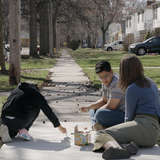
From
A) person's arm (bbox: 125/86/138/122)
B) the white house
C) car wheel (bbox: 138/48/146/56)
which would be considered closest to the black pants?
person's arm (bbox: 125/86/138/122)

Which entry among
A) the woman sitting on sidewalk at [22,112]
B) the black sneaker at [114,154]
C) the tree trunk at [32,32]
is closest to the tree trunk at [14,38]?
the woman sitting on sidewalk at [22,112]

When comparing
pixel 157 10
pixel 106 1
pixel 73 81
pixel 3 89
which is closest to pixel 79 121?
pixel 3 89

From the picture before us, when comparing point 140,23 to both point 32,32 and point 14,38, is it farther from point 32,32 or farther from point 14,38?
point 14,38

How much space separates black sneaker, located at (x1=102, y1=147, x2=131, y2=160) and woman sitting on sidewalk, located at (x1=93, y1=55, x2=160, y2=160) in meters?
0.24

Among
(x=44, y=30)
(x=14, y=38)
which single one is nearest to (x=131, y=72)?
(x=14, y=38)

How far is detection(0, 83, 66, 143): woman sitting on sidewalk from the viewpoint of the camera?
6531mm

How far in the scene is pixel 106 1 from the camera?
3056 centimetres

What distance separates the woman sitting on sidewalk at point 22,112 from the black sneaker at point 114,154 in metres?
1.28

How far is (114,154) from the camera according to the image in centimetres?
543

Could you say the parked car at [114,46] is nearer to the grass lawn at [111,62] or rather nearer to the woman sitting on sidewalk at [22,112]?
the grass lawn at [111,62]

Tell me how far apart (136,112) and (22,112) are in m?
1.71

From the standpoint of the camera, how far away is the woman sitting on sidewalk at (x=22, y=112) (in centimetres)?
653

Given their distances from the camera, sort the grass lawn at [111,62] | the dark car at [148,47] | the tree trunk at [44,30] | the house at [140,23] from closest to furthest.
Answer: the grass lawn at [111,62] → the dark car at [148,47] → the tree trunk at [44,30] → the house at [140,23]

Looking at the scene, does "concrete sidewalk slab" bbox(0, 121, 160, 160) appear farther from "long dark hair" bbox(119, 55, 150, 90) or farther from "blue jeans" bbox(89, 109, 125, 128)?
"long dark hair" bbox(119, 55, 150, 90)
